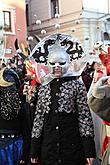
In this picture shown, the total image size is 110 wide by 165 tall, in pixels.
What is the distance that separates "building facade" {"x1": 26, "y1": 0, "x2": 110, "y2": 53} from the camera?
22.5 metres

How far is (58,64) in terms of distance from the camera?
3.23m

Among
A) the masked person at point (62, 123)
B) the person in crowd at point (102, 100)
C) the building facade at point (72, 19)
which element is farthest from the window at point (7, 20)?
the person in crowd at point (102, 100)

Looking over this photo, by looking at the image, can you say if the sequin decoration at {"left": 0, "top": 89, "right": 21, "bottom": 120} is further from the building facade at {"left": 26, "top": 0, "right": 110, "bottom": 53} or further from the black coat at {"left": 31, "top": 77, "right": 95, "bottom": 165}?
the building facade at {"left": 26, "top": 0, "right": 110, "bottom": 53}

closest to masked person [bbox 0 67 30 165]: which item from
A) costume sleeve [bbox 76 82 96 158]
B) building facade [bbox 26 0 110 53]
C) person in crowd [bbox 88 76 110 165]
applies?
costume sleeve [bbox 76 82 96 158]

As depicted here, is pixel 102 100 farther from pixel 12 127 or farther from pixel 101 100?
pixel 12 127

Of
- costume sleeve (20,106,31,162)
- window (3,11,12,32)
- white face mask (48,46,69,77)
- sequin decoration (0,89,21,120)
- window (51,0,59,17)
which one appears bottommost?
costume sleeve (20,106,31,162)

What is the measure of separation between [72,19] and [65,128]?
67.4 ft

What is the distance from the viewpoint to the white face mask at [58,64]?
324 cm

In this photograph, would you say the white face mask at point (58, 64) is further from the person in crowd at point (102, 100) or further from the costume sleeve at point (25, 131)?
the person in crowd at point (102, 100)

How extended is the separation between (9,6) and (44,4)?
394cm

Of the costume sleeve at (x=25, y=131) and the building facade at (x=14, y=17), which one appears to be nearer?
the costume sleeve at (x=25, y=131)

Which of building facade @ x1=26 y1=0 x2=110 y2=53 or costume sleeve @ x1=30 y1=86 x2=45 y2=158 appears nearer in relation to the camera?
costume sleeve @ x1=30 y1=86 x2=45 y2=158

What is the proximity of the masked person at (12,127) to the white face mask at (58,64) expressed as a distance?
537 millimetres

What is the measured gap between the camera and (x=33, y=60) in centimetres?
358
